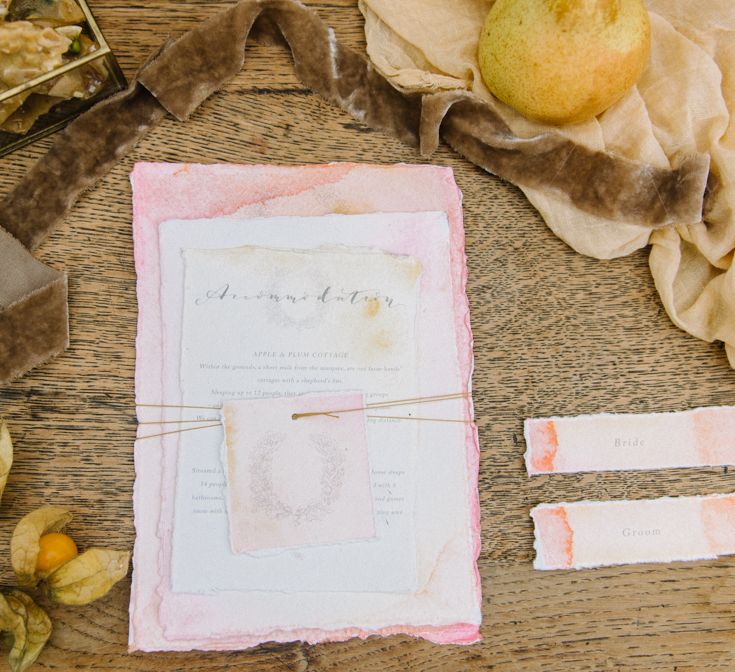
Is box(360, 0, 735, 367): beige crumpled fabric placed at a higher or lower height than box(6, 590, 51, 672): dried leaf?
higher

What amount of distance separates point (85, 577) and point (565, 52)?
0.61m

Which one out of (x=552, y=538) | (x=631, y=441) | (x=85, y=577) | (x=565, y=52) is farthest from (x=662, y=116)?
(x=85, y=577)

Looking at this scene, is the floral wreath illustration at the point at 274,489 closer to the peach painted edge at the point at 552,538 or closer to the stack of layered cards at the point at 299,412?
the stack of layered cards at the point at 299,412

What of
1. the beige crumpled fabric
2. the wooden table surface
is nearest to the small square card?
the wooden table surface

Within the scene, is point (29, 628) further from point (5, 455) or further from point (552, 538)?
point (552, 538)

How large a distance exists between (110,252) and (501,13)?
0.43 meters

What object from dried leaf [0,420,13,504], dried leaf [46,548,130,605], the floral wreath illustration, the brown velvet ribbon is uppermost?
the brown velvet ribbon

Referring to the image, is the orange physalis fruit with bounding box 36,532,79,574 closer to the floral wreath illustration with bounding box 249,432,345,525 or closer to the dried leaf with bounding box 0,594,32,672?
the dried leaf with bounding box 0,594,32,672

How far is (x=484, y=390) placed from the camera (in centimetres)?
64

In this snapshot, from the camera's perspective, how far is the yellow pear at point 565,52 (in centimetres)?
56

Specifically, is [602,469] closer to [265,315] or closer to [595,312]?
[595,312]

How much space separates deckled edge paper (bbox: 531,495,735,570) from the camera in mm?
627

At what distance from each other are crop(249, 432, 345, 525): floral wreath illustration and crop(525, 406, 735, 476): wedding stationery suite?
0.19m

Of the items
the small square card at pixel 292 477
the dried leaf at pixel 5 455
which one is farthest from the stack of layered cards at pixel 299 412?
the dried leaf at pixel 5 455
